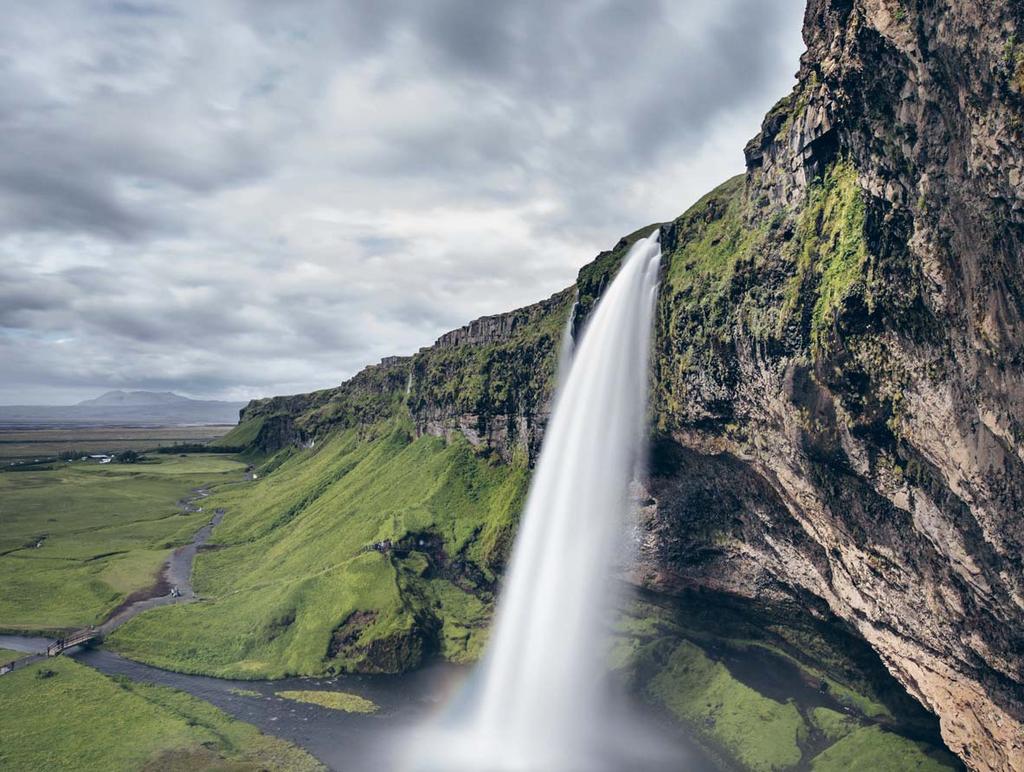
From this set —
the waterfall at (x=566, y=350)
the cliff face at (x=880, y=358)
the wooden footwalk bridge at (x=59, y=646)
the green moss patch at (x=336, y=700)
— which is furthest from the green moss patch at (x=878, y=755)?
the wooden footwalk bridge at (x=59, y=646)

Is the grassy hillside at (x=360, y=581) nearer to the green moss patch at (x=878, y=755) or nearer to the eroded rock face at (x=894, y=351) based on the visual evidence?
the green moss patch at (x=878, y=755)

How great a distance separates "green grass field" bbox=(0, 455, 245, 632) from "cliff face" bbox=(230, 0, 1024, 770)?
86.9m

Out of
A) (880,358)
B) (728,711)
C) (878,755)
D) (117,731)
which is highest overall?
(880,358)

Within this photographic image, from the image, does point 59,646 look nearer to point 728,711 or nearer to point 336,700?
point 336,700

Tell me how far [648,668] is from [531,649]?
12.7 metres

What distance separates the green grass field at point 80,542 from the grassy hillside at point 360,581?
37.6ft

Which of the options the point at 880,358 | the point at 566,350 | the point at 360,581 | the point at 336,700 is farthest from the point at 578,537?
the point at 880,358

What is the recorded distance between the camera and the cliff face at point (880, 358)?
2805 cm

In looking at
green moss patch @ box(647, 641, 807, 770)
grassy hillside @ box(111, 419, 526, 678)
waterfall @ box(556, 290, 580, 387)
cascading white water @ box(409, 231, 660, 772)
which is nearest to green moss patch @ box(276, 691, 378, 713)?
grassy hillside @ box(111, 419, 526, 678)

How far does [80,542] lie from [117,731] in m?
83.3

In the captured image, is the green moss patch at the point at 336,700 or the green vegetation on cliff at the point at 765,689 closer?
the green vegetation on cliff at the point at 765,689

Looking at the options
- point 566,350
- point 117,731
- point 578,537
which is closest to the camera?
point 117,731

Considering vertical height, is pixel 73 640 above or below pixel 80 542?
below

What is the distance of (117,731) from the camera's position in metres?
54.0
